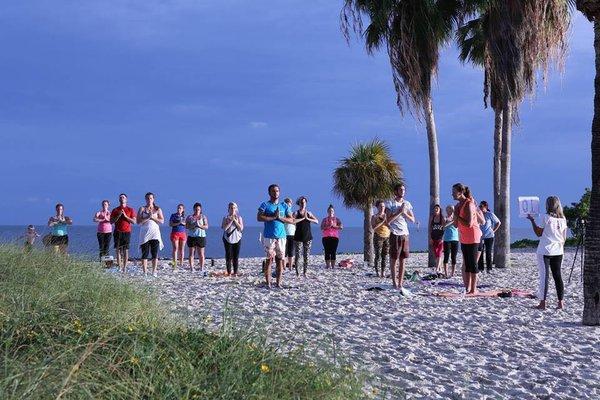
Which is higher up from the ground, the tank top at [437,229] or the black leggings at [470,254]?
the tank top at [437,229]

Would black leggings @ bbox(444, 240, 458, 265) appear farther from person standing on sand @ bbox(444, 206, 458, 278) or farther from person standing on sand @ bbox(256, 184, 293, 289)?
person standing on sand @ bbox(256, 184, 293, 289)

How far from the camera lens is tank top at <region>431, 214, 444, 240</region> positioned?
58.8ft

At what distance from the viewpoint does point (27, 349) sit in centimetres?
518

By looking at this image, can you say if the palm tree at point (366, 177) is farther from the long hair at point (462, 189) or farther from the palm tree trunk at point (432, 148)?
the long hair at point (462, 189)

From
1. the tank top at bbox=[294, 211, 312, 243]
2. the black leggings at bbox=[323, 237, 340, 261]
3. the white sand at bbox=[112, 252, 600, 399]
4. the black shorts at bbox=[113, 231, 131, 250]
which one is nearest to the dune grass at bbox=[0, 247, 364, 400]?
the white sand at bbox=[112, 252, 600, 399]

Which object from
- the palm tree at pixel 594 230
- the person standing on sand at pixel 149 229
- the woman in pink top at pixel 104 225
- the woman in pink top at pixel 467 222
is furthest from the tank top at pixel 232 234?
the palm tree at pixel 594 230

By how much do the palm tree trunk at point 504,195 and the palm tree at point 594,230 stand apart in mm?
10726

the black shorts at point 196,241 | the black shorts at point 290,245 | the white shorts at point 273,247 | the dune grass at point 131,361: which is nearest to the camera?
the dune grass at point 131,361

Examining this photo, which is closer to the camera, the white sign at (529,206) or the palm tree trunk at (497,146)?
the white sign at (529,206)

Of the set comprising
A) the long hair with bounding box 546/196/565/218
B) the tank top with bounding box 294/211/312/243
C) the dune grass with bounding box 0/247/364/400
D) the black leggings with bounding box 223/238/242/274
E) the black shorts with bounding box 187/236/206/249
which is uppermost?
the long hair with bounding box 546/196/565/218

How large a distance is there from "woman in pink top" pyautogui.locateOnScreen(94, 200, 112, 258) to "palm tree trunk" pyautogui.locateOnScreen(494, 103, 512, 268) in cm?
1085

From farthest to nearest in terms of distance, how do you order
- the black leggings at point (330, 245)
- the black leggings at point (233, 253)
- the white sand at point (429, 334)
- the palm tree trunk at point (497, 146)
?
the palm tree trunk at point (497, 146) → the black leggings at point (330, 245) → the black leggings at point (233, 253) → the white sand at point (429, 334)

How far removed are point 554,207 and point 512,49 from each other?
9.49 meters

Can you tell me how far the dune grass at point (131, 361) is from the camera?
3.74 metres
